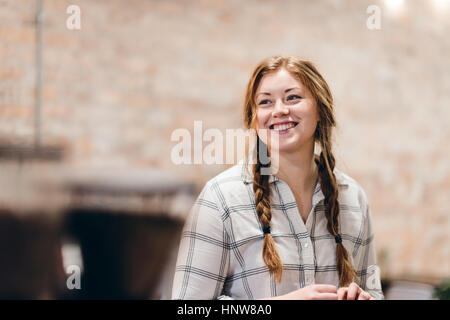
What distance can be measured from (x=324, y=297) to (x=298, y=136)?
397mm

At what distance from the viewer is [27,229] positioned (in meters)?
1.62

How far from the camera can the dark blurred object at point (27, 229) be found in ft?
5.09

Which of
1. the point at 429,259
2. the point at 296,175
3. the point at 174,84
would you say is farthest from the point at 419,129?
the point at 296,175

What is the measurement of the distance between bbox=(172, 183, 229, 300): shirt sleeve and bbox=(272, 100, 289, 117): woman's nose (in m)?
0.27

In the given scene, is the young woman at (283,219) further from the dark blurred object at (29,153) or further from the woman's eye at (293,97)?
the dark blurred object at (29,153)

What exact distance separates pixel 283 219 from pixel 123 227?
0.77 meters

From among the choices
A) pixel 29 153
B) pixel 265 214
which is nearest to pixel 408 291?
pixel 265 214

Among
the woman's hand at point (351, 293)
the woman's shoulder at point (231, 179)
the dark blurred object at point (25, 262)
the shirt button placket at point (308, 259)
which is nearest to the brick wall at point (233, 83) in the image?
the dark blurred object at point (25, 262)

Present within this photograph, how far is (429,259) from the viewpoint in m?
2.52

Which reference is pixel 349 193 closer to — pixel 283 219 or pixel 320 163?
pixel 320 163

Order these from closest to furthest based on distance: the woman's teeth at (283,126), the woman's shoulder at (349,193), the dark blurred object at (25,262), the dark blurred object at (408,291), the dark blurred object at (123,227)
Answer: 1. the woman's teeth at (283,126)
2. the woman's shoulder at (349,193)
3. the dark blurred object at (25,262)
4. the dark blurred object at (123,227)
5. the dark blurred object at (408,291)

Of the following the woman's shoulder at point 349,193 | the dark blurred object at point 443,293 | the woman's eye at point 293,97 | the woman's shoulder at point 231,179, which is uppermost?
the woman's eye at point 293,97

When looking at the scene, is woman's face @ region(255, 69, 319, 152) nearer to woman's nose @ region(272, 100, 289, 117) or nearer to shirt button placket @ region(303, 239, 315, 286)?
woman's nose @ region(272, 100, 289, 117)

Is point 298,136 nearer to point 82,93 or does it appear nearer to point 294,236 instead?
point 294,236
